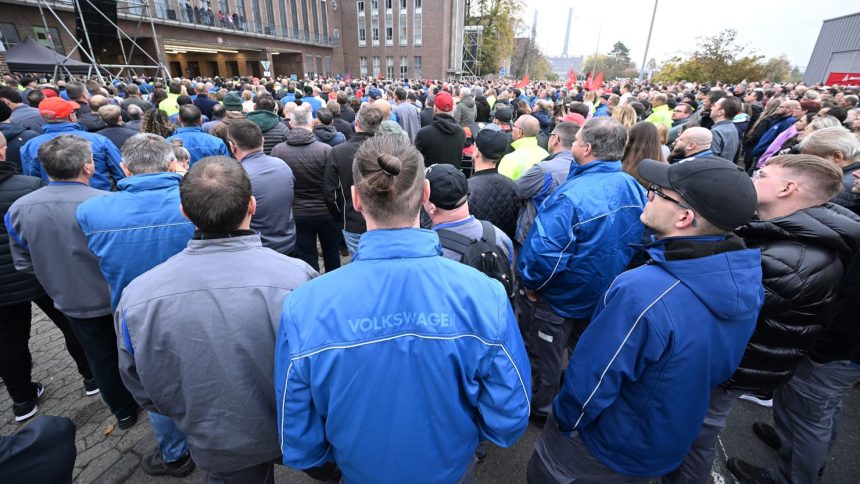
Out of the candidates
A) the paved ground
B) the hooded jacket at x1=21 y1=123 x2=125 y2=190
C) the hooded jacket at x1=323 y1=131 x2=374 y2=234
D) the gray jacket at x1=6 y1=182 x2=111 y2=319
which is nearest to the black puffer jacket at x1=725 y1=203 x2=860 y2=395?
the paved ground

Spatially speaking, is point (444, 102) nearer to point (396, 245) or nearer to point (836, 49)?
point (396, 245)

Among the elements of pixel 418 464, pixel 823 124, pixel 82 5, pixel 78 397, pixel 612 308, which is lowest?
pixel 78 397

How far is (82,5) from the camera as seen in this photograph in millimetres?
16547

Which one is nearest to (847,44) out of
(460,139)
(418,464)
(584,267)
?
(460,139)

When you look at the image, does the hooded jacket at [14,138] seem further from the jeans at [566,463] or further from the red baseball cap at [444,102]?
the jeans at [566,463]

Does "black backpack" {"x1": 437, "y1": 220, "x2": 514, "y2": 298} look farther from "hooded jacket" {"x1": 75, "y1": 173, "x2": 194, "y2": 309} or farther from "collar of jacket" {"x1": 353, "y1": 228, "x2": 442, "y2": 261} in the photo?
"hooded jacket" {"x1": 75, "y1": 173, "x2": 194, "y2": 309}

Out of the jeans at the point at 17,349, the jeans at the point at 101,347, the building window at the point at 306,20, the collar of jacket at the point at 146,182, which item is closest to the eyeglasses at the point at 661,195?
the collar of jacket at the point at 146,182

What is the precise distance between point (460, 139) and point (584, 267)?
345 centimetres

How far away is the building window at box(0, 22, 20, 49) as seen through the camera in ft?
65.7

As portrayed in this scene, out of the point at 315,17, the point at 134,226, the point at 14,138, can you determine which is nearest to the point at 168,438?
the point at 134,226

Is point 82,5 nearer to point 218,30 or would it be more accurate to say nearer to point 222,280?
point 218,30

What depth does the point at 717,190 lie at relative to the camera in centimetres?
158

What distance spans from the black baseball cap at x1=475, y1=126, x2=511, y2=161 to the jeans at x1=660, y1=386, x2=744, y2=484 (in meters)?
2.17

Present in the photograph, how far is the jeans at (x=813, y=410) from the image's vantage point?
236cm
